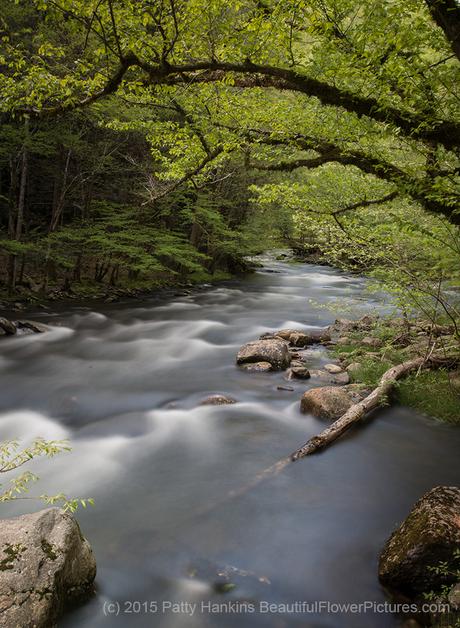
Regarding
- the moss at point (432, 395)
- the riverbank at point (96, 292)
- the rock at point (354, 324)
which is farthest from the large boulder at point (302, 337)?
the riverbank at point (96, 292)

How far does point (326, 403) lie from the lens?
7.03 meters

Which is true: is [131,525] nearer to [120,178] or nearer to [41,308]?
[41,308]

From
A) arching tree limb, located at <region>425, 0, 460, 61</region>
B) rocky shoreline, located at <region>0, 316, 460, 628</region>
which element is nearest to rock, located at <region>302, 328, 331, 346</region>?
rocky shoreline, located at <region>0, 316, 460, 628</region>

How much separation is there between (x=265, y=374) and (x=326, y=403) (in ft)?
7.50

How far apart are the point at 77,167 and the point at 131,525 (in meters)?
15.8

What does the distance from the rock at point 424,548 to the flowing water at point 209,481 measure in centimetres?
25

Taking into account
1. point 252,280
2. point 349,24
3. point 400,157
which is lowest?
point 252,280

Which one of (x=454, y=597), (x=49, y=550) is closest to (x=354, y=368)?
(x=454, y=597)

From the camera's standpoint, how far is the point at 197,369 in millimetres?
10164

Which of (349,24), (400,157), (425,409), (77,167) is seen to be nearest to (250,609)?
(425,409)

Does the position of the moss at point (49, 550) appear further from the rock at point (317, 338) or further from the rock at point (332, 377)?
the rock at point (317, 338)

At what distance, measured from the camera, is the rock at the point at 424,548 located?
11.1ft

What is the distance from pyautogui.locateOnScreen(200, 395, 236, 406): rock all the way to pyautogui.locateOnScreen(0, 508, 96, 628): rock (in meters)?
4.18

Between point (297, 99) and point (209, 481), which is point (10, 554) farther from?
point (297, 99)
